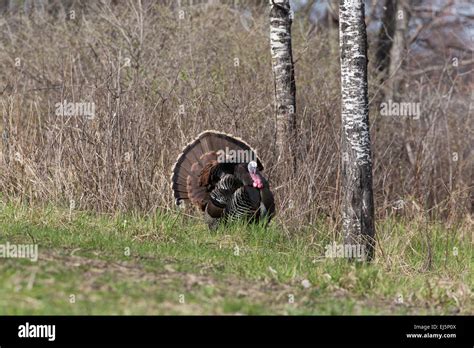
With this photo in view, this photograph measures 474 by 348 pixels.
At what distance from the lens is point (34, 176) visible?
10422 millimetres

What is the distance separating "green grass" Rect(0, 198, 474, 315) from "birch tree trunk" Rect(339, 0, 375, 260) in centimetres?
36

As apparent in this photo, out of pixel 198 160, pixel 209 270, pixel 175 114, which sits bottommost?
pixel 209 270

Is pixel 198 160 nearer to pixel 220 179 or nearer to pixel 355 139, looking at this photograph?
pixel 220 179

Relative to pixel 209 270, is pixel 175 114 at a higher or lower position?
higher

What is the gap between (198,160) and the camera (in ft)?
33.2

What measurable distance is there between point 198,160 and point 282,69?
1863mm

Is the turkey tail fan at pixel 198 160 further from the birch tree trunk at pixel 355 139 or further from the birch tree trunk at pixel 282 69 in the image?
the birch tree trunk at pixel 355 139

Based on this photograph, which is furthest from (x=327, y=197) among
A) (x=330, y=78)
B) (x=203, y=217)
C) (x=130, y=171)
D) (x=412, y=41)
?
(x=412, y=41)

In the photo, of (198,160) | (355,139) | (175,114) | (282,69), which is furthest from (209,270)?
(282,69)

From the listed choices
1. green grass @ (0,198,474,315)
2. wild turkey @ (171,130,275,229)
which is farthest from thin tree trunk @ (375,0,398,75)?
wild turkey @ (171,130,275,229)

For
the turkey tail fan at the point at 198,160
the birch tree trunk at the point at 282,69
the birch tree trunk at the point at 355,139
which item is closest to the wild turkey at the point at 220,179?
the turkey tail fan at the point at 198,160

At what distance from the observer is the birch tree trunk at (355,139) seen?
847 centimetres
